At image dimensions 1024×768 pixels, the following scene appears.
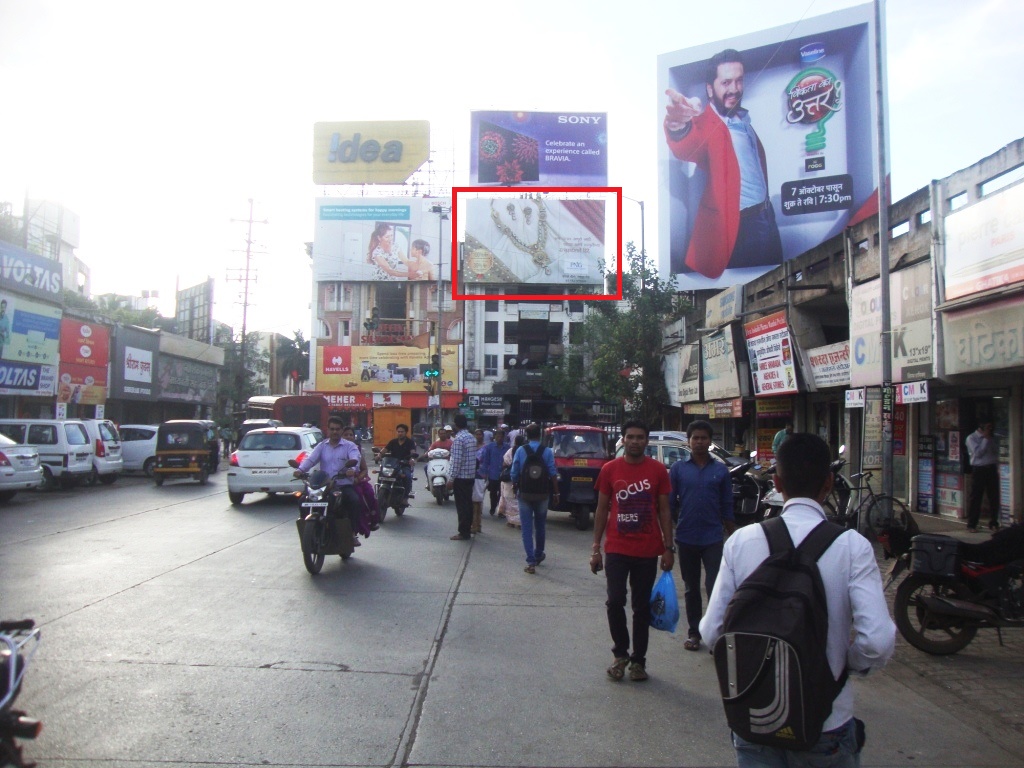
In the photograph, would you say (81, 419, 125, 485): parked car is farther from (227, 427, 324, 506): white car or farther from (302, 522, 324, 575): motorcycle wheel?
(302, 522, 324, 575): motorcycle wheel

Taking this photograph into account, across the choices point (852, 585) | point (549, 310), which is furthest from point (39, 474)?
point (549, 310)

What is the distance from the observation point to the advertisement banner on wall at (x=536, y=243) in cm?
6456

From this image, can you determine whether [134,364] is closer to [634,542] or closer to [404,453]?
[404,453]

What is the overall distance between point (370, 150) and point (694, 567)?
6332cm

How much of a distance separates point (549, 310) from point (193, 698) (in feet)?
216

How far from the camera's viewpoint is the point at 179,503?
57.8 ft

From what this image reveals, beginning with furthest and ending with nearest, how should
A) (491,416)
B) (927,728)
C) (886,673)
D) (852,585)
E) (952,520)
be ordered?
1. (491,416)
2. (952,520)
3. (886,673)
4. (927,728)
5. (852,585)

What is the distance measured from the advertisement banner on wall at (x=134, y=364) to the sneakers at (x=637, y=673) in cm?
3481

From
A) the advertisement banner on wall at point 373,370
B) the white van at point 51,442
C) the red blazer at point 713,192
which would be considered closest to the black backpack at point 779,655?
the white van at point 51,442

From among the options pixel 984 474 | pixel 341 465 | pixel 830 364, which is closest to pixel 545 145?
pixel 830 364

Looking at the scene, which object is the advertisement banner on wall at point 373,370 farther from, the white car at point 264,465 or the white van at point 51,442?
the white car at point 264,465

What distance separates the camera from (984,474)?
44.2ft

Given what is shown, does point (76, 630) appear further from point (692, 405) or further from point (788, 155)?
point (788, 155)

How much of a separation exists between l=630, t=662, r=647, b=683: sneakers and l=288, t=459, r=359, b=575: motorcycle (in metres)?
4.51
